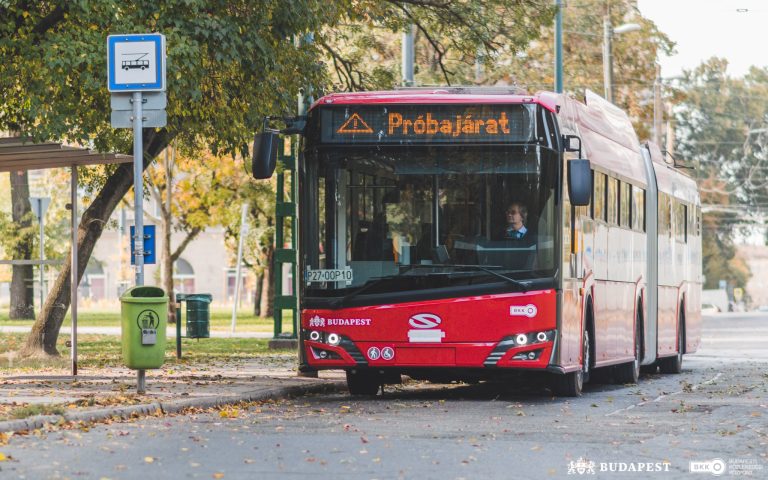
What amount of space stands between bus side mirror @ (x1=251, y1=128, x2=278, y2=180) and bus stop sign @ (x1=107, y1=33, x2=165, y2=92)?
3.53 feet

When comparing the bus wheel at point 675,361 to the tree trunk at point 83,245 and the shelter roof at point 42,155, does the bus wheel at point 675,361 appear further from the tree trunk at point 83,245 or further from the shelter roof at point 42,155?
the shelter roof at point 42,155

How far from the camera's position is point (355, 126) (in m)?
15.9

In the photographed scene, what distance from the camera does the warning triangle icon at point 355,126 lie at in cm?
1592

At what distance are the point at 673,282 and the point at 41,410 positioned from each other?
14.0m

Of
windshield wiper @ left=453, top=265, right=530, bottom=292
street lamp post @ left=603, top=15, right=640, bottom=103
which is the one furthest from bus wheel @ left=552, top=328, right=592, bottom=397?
street lamp post @ left=603, top=15, right=640, bottom=103

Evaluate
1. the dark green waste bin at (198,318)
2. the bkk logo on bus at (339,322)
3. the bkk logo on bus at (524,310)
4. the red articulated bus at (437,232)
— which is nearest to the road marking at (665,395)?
the red articulated bus at (437,232)

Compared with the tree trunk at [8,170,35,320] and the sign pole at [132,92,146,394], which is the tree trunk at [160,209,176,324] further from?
the sign pole at [132,92,146,394]

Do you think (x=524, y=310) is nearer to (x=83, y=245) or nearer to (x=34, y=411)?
(x=34, y=411)

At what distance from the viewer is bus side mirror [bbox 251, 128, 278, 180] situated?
1488cm

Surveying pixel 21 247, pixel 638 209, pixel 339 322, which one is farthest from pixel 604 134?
pixel 21 247

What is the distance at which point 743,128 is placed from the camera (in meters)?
86.1

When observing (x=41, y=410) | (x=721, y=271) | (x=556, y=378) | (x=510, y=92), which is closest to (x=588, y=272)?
(x=556, y=378)

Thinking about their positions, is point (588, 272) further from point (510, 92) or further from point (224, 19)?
point (224, 19)

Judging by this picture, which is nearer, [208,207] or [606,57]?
[606,57]
